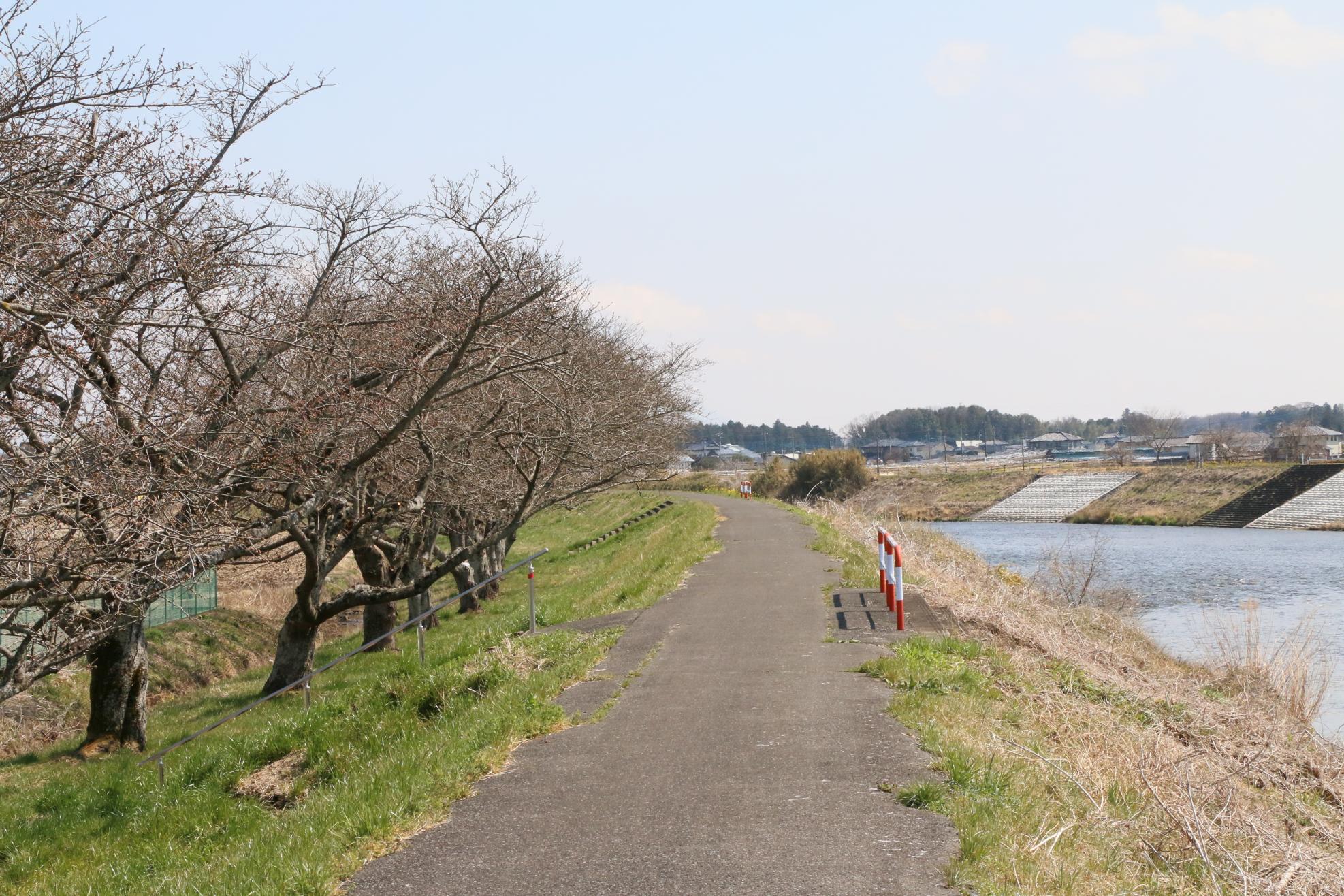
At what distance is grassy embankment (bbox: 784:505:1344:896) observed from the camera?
575cm

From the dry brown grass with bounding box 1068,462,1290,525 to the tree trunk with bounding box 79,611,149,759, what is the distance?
58088 mm

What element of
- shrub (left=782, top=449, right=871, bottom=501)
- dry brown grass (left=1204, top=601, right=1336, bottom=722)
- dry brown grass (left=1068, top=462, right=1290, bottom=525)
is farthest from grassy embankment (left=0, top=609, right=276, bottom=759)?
dry brown grass (left=1068, top=462, right=1290, bottom=525)

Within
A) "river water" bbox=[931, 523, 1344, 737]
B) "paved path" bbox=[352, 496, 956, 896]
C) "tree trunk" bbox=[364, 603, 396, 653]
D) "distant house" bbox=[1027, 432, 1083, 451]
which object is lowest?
"river water" bbox=[931, 523, 1344, 737]

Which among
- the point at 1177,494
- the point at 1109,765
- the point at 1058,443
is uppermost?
the point at 1058,443

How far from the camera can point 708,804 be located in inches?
259

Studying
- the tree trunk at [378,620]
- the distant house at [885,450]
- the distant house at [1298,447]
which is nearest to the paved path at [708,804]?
the tree trunk at [378,620]

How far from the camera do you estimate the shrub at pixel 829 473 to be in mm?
68188

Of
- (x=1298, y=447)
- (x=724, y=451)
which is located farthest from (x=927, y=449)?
(x=1298, y=447)

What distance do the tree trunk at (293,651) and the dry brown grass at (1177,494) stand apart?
55.7 metres

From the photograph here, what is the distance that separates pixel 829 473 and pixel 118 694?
56.7 m

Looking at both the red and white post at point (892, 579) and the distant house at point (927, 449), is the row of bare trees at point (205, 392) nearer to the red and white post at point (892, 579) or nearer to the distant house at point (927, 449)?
the red and white post at point (892, 579)

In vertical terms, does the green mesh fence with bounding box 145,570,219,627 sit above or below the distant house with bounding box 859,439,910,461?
below

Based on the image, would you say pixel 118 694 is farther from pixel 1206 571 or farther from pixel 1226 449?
pixel 1226 449

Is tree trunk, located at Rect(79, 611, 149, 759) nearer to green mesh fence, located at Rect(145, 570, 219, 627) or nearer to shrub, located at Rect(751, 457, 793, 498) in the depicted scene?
green mesh fence, located at Rect(145, 570, 219, 627)
